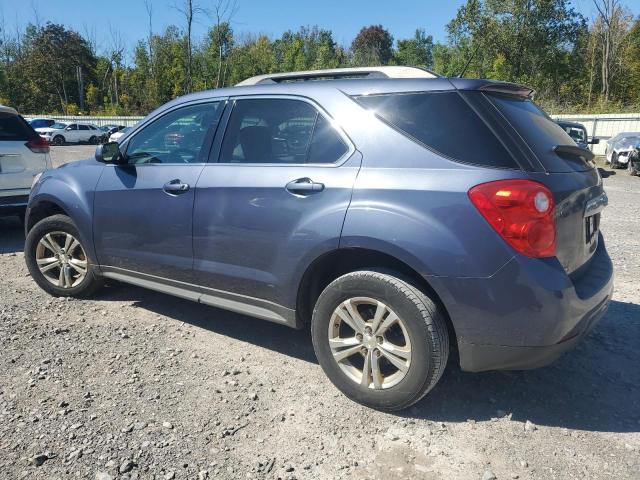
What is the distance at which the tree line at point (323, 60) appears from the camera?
37531mm

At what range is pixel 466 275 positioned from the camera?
2.46 metres

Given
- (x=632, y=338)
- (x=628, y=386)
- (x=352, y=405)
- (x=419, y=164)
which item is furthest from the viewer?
(x=632, y=338)

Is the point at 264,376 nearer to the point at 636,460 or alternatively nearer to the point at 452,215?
the point at 452,215

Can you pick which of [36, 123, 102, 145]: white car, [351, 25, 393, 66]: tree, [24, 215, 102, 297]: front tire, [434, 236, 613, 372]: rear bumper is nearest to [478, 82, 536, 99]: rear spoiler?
[434, 236, 613, 372]: rear bumper

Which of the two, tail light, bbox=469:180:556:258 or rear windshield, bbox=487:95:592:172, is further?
rear windshield, bbox=487:95:592:172

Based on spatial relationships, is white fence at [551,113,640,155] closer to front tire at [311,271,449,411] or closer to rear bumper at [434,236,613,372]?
rear bumper at [434,236,613,372]

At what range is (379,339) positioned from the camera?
2.78 metres

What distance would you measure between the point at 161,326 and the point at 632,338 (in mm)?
3529

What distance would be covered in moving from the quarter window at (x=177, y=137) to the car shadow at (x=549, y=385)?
1.32 meters

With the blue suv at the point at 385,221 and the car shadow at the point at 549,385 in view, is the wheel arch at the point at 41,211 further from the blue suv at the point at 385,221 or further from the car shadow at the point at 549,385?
the car shadow at the point at 549,385

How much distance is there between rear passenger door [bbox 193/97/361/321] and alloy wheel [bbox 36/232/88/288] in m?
1.50

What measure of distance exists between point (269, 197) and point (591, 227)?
1.85 meters

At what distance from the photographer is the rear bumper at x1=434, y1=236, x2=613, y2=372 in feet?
7.89

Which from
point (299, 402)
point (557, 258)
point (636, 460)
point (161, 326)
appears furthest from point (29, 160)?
point (636, 460)
